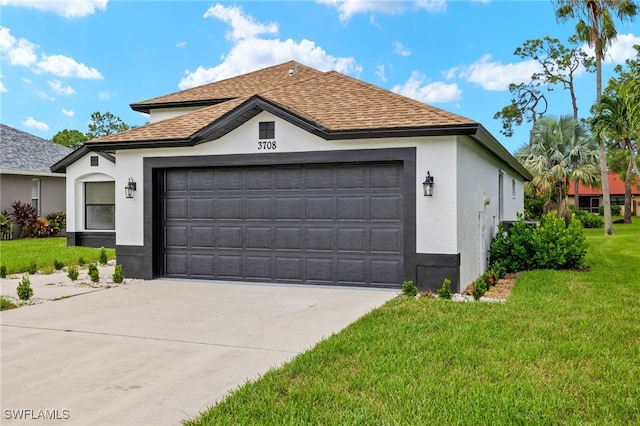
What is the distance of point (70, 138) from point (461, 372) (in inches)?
1904

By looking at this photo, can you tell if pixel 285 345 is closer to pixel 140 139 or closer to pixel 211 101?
pixel 140 139

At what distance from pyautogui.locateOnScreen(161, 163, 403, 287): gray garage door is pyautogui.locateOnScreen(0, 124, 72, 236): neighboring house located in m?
14.2

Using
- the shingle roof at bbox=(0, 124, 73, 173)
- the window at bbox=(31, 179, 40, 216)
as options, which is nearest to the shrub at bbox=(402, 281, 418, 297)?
the shingle roof at bbox=(0, 124, 73, 173)

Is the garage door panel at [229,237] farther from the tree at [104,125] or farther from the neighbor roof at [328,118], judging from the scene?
the tree at [104,125]

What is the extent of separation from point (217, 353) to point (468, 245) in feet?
21.0

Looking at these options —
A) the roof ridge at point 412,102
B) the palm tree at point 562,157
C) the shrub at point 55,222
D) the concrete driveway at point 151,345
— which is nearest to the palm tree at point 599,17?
the palm tree at point 562,157

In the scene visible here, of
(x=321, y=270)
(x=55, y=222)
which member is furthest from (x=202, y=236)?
(x=55, y=222)

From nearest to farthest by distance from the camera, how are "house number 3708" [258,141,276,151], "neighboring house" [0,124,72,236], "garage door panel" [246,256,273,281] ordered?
"house number 3708" [258,141,276,151] < "garage door panel" [246,256,273,281] < "neighboring house" [0,124,72,236]

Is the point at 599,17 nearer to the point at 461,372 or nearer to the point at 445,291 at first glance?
the point at 445,291

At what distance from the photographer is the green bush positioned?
1222 cm

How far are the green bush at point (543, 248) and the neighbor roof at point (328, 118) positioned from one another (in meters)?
2.13

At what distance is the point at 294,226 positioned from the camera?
33.1ft

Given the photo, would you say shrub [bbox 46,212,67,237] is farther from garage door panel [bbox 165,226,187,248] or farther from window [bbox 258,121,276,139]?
window [bbox 258,121,276,139]

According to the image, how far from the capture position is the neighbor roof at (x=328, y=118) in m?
8.99
